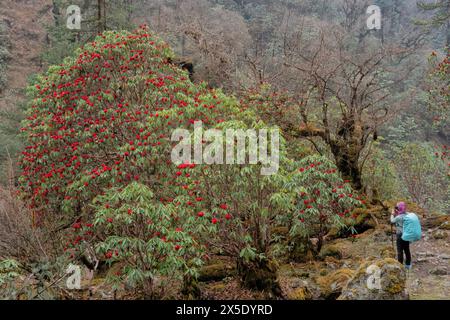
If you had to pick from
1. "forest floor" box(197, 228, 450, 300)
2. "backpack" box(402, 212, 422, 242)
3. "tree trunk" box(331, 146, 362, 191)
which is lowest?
"forest floor" box(197, 228, 450, 300)

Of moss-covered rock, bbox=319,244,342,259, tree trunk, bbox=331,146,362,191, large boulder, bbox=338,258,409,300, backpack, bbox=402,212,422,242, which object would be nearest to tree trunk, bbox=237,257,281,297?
large boulder, bbox=338,258,409,300

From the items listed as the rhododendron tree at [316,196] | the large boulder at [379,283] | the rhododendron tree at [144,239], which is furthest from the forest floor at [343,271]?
the large boulder at [379,283]

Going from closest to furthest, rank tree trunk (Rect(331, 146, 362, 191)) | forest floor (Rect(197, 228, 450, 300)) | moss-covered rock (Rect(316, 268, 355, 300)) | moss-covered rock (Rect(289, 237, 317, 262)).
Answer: moss-covered rock (Rect(316, 268, 355, 300)), forest floor (Rect(197, 228, 450, 300)), moss-covered rock (Rect(289, 237, 317, 262)), tree trunk (Rect(331, 146, 362, 191))

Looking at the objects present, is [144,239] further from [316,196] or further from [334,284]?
[316,196]

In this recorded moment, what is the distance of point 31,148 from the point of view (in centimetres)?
955

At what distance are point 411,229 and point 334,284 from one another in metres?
1.86

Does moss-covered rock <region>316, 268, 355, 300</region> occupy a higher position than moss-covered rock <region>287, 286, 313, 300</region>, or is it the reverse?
moss-covered rock <region>316, 268, 355, 300</region>

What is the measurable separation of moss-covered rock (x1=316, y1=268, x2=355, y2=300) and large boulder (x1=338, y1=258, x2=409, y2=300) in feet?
3.44

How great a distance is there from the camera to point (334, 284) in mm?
7148

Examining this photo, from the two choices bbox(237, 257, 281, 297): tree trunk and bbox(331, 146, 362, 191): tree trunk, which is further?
bbox(331, 146, 362, 191): tree trunk

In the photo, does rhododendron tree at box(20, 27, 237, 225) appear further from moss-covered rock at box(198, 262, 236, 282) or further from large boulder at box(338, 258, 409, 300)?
large boulder at box(338, 258, 409, 300)

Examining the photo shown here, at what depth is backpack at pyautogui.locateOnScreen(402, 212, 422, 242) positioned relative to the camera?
7.61 meters
